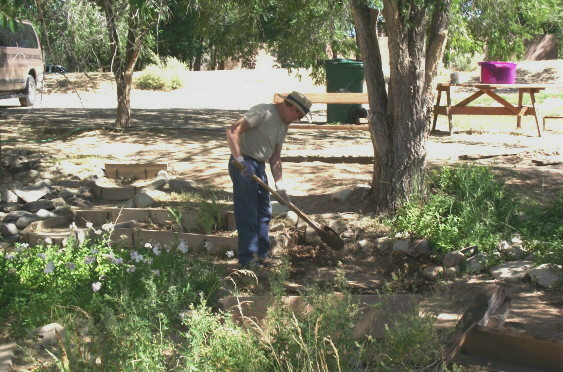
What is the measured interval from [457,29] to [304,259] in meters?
8.37

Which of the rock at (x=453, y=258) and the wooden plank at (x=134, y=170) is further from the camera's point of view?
the wooden plank at (x=134, y=170)

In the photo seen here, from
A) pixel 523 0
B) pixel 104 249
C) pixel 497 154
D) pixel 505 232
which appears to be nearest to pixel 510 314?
pixel 505 232

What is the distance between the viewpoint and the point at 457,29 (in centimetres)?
1366

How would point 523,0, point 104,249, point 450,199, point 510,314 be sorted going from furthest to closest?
1. point 523,0
2. point 450,199
3. point 104,249
4. point 510,314

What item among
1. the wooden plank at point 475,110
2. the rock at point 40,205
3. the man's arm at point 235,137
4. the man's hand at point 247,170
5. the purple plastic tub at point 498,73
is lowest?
the rock at point 40,205

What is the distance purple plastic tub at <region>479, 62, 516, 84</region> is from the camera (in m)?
13.3

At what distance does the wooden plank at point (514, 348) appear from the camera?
384cm

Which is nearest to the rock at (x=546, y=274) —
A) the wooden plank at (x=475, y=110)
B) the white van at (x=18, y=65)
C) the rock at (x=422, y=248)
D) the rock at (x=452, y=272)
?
the rock at (x=452, y=272)

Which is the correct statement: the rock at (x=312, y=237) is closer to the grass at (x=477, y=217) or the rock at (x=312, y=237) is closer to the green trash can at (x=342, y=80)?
the grass at (x=477, y=217)

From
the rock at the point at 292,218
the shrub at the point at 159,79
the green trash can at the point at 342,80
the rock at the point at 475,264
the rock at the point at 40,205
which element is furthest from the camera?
the shrub at the point at 159,79

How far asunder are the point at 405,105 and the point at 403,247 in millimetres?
1442

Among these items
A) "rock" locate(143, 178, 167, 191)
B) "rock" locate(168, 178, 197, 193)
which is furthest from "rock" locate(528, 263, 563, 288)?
"rock" locate(143, 178, 167, 191)

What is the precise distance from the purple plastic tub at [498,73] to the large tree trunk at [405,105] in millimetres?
6560

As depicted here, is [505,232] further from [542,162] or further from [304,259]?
[542,162]
